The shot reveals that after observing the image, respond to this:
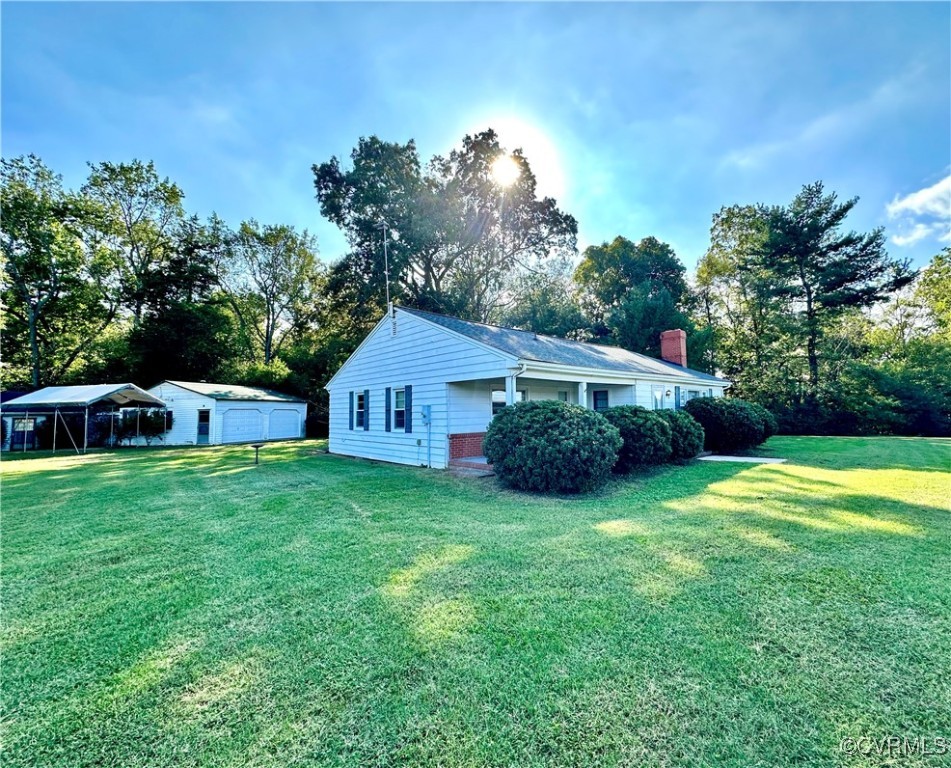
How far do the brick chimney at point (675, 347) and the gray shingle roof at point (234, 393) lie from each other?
21.2 m

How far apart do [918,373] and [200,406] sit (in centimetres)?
3613

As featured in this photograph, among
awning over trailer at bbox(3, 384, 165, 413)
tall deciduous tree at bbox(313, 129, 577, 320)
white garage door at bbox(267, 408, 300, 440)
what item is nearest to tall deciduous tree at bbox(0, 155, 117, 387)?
awning over trailer at bbox(3, 384, 165, 413)

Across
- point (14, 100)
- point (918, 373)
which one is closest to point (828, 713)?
point (14, 100)

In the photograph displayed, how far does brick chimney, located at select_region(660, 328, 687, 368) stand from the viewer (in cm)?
2083

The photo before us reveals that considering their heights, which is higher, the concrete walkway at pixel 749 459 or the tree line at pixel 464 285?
the tree line at pixel 464 285

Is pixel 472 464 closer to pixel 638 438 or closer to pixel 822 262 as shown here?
pixel 638 438

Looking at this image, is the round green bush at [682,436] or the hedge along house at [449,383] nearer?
the hedge along house at [449,383]

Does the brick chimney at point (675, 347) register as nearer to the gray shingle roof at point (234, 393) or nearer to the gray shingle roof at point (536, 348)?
the gray shingle roof at point (536, 348)

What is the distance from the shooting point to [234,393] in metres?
22.7

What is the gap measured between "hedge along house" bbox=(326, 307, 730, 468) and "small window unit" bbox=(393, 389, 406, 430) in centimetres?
3

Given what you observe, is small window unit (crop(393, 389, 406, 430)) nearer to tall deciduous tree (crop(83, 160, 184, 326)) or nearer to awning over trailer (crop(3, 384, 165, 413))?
awning over trailer (crop(3, 384, 165, 413))

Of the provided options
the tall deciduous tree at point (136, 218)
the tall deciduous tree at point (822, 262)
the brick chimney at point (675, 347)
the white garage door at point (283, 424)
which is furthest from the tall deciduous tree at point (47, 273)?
the tall deciduous tree at point (822, 262)

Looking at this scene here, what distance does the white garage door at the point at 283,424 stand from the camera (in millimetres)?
24234

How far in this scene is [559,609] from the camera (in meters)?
3.34
